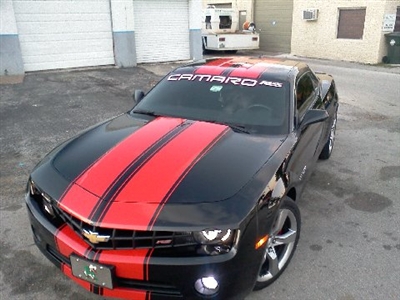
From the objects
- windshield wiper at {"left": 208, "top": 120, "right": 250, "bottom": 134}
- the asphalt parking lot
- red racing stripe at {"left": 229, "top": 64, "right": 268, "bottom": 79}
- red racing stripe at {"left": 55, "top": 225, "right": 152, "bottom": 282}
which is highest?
red racing stripe at {"left": 229, "top": 64, "right": 268, "bottom": 79}

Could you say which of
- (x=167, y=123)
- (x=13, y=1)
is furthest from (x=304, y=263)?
(x=13, y=1)

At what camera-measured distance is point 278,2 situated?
1900 centimetres

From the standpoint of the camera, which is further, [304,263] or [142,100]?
[142,100]

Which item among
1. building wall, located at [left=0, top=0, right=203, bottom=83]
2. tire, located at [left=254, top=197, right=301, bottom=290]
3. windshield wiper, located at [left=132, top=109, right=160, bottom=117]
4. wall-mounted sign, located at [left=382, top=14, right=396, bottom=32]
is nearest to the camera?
tire, located at [left=254, top=197, right=301, bottom=290]

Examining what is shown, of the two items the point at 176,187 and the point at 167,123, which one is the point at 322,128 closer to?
the point at 167,123

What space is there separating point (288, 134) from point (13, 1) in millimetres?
9910

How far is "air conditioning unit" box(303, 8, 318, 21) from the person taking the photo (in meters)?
16.2

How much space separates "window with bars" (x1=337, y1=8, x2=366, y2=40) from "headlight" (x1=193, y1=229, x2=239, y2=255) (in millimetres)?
15258

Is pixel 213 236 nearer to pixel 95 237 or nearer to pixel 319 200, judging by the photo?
pixel 95 237

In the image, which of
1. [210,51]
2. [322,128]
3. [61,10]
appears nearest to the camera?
[322,128]

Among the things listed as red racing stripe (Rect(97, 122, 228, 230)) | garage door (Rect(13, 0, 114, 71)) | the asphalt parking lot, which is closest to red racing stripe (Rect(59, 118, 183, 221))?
red racing stripe (Rect(97, 122, 228, 230))

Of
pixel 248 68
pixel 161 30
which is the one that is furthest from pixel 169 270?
pixel 161 30

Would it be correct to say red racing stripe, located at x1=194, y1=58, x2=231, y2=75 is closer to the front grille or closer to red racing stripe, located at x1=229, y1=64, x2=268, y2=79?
red racing stripe, located at x1=229, y1=64, x2=268, y2=79

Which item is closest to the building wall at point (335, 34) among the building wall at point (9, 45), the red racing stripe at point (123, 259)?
the building wall at point (9, 45)
